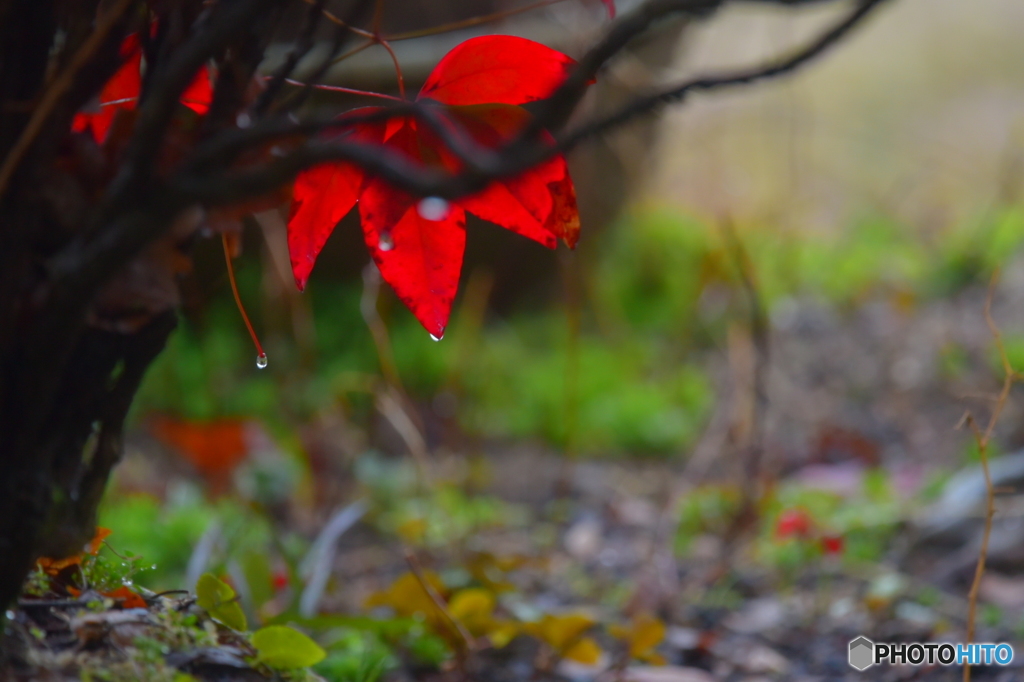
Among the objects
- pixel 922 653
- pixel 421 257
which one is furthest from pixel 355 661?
pixel 922 653

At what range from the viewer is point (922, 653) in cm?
103

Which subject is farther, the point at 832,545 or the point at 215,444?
the point at 215,444

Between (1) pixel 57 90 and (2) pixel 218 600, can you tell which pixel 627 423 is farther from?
(1) pixel 57 90

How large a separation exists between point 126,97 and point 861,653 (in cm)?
109

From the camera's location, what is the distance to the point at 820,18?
4.55m

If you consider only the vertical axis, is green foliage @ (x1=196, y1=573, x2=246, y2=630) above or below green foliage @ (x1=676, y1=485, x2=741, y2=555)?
above

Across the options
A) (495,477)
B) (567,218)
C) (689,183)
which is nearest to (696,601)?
(495,477)

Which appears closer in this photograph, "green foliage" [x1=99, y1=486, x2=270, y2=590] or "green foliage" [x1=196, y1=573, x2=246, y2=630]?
"green foliage" [x1=196, y1=573, x2=246, y2=630]

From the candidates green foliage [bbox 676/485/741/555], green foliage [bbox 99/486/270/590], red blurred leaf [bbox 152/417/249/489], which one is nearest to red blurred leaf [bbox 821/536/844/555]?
green foliage [bbox 676/485/741/555]

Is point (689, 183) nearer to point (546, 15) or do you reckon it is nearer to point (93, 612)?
point (546, 15)

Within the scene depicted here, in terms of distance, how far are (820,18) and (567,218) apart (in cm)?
476

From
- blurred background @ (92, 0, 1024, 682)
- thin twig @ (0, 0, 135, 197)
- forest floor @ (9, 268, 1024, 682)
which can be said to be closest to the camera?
thin twig @ (0, 0, 135, 197)

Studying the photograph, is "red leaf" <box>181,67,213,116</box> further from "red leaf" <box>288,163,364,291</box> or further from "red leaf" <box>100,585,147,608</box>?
"red leaf" <box>100,585,147,608</box>

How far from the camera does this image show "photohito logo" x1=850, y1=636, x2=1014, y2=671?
98cm
